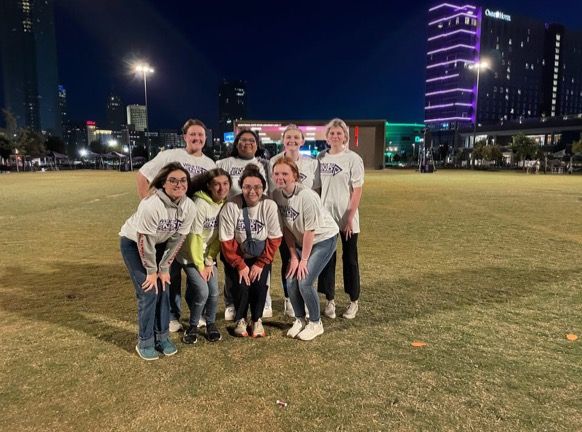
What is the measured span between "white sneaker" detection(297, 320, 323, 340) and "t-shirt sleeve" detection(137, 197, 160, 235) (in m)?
1.73

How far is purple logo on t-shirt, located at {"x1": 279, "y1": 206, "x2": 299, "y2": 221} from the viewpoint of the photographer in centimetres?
407

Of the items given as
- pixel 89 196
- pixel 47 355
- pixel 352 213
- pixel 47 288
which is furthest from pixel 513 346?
pixel 89 196

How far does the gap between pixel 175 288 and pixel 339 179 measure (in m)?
2.00

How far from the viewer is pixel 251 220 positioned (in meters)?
4.05

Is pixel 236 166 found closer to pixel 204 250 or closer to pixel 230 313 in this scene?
pixel 204 250

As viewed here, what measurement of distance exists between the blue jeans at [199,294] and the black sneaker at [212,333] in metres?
0.04

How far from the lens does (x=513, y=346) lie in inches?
161

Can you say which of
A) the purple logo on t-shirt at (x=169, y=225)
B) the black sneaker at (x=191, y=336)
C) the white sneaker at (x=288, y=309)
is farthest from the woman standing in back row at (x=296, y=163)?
the purple logo on t-shirt at (x=169, y=225)

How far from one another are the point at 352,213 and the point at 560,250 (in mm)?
5654

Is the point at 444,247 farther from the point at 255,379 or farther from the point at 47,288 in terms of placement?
the point at 47,288

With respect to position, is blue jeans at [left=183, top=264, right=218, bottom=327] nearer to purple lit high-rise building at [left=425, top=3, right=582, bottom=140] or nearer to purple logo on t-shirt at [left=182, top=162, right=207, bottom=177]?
purple logo on t-shirt at [left=182, top=162, right=207, bottom=177]

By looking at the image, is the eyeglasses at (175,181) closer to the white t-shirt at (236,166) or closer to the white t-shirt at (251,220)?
the white t-shirt at (251,220)

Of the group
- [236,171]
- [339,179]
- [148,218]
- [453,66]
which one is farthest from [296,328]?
[453,66]

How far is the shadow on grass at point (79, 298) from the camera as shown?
4.57m
